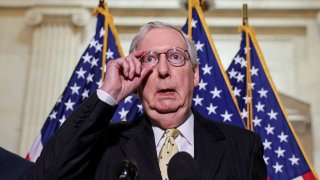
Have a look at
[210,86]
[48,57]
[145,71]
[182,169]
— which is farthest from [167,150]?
[48,57]

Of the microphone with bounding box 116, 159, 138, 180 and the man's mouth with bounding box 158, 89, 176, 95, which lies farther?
the man's mouth with bounding box 158, 89, 176, 95

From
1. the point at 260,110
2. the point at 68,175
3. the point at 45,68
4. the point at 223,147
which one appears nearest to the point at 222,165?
the point at 223,147

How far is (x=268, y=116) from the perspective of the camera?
3955mm

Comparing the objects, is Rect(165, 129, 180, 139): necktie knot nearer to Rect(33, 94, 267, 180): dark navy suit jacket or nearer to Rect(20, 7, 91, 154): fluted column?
Rect(33, 94, 267, 180): dark navy suit jacket

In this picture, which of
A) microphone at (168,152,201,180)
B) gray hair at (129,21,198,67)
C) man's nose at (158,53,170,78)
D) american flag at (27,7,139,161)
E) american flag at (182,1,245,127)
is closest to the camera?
microphone at (168,152,201,180)

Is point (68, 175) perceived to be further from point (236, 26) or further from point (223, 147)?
point (236, 26)

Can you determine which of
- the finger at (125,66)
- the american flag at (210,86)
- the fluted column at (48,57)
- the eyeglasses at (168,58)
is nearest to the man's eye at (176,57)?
the eyeglasses at (168,58)

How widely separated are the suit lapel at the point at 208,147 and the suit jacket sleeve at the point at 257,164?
0.13m

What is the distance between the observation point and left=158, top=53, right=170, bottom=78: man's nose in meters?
2.00

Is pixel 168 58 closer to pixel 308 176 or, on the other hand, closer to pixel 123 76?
pixel 123 76

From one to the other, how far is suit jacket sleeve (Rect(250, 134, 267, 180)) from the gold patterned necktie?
311 millimetres

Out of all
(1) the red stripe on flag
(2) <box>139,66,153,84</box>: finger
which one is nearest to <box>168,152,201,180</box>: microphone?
(2) <box>139,66,153,84</box>: finger

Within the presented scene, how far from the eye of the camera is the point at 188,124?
2045 mm

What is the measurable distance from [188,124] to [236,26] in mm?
3833
